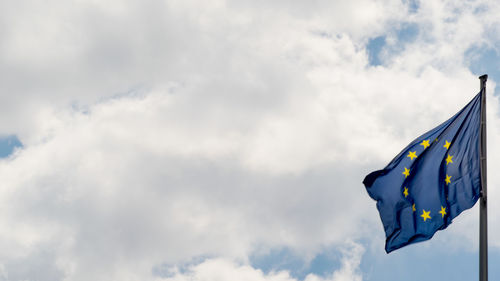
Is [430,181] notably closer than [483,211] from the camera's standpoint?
No

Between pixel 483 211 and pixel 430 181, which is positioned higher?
pixel 430 181

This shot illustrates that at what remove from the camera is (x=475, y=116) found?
898 inches

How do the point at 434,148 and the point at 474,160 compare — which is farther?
the point at 434,148

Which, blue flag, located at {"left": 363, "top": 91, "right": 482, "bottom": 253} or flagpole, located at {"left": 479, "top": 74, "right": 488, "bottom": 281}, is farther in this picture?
blue flag, located at {"left": 363, "top": 91, "right": 482, "bottom": 253}

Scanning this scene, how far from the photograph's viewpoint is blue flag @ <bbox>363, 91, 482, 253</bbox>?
22.5m

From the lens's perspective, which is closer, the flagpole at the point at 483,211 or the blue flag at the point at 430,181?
the flagpole at the point at 483,211

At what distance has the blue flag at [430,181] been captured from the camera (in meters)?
22.5

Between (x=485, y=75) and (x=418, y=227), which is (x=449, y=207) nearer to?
(x=418, y=227)

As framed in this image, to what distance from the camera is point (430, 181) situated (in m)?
23.6

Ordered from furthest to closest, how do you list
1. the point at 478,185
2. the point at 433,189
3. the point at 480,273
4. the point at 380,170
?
the point at 380,170 < the point at 433,189 < the point at 478,185 < the point at 480,273

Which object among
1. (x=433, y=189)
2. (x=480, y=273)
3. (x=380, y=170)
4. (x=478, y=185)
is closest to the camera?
(x=480, y=273)

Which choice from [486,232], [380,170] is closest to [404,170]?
[380,170]

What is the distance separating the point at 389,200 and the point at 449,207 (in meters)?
2.56

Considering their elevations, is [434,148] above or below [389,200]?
above
